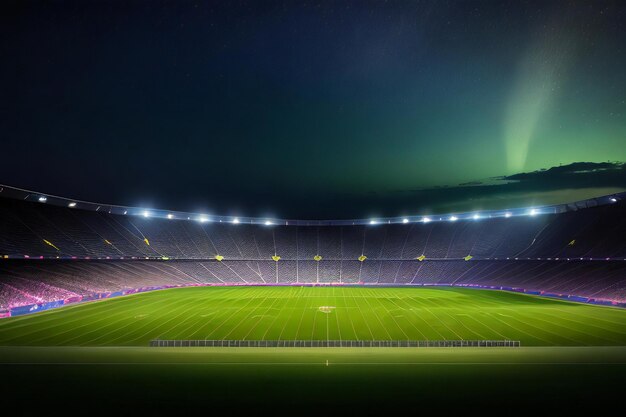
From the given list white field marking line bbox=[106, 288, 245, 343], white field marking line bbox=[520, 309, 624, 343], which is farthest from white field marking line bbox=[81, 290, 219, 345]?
white field marking line bbox=[520, 309, 624, 343]

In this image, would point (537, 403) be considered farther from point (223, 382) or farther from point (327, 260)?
point (327, 260)

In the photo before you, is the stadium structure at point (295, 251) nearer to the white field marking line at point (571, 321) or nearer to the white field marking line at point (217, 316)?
the white field marking line at point (571, 321)

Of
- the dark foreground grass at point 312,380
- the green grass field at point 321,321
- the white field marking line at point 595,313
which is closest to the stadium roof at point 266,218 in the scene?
the green grass field at point 321,321

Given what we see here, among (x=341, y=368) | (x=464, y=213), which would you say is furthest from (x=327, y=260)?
(x=341, y=368)

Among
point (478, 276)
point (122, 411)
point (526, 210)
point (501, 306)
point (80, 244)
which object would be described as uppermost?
point (526, 210)

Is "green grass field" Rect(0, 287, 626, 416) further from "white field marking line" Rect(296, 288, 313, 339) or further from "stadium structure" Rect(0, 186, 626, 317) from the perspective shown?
"stadium structure" Rect(0, 186, 626, 317)

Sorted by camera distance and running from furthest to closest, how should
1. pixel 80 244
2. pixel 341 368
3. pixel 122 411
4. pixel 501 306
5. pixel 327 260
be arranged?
1. pixel 327 260
2. pixel 80 244
3. pixel 501 306
4. pixel 341 368
5. pixel 122 411
